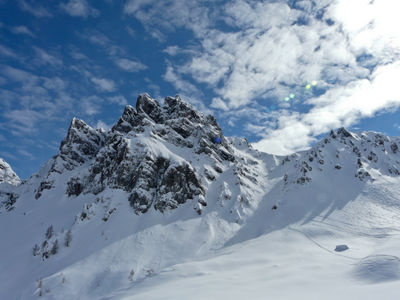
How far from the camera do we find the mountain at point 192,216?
27.8 metres

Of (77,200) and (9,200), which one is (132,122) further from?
(9,200)

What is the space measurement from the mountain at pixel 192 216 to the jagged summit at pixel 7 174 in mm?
28636

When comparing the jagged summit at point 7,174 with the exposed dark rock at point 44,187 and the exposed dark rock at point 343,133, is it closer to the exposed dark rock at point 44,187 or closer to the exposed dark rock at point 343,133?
the exposed dark rock at point 44,187

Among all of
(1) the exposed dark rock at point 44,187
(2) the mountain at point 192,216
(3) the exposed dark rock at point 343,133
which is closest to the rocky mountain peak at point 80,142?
(2) the mountain at point 192,216

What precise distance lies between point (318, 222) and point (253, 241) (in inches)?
598

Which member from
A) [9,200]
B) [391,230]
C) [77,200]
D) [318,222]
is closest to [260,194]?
[318,222]

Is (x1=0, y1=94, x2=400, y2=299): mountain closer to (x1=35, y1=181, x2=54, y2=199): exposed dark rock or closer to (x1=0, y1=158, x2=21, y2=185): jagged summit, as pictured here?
(x1=35, y1=181, x2=54, y2=199): exposed dark rock

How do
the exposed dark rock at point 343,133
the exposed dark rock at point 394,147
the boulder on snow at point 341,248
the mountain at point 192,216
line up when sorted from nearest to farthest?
the mountain at point 192,216
the boulder on snow at point 341,248
the exposed dark rock at point 394,147
the exposed dark rock at point 343,133

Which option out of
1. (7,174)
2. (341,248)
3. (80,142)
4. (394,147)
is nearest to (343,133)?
(394,147)

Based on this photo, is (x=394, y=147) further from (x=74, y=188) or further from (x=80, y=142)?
(x=80, y=142)

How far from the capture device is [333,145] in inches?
3130

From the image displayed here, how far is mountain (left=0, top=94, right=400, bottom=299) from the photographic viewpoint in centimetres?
2775

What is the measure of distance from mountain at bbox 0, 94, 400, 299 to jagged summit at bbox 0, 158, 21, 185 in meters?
28.6

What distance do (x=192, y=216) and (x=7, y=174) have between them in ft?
370
